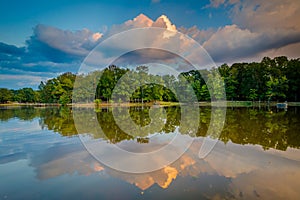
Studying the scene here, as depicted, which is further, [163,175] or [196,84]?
[196,84]

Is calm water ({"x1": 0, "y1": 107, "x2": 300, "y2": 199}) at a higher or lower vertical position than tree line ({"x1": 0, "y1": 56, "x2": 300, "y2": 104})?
lower

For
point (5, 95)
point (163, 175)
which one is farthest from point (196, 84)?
point (5, 95)

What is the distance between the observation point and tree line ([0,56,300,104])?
43.2 m

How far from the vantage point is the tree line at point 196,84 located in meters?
43.2

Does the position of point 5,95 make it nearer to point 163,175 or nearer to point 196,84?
point 196,84

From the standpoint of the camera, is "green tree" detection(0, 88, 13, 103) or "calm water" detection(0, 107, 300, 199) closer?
"calm water" detection(0, 107, 300, 199)

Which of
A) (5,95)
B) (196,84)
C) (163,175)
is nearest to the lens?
(163,175)

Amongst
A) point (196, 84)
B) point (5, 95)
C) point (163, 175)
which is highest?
point (196, 84)

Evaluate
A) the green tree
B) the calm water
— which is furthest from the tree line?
the calm water

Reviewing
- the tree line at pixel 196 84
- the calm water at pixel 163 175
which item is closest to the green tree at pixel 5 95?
the tree line at pixel 196 84

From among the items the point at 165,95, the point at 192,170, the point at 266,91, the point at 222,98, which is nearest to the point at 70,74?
the point at 165,95

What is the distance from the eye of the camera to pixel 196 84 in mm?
56906

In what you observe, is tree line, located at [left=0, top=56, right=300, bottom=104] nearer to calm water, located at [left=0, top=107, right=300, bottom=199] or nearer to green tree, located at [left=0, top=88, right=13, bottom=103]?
green tree, located at [left=0, top=88, right=13, bottom=103]

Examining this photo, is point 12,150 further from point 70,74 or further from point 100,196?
point 70,74
